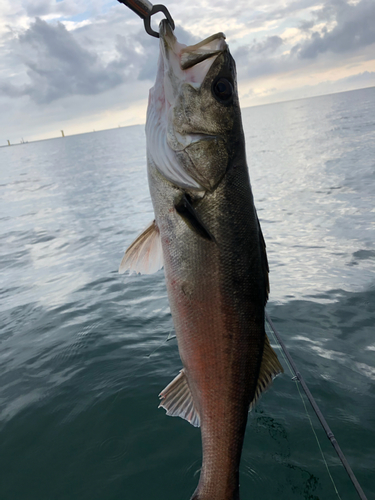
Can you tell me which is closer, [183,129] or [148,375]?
[183,129]

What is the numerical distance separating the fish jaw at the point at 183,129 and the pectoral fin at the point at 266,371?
1.22 meters

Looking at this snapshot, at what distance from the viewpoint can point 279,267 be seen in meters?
10.9

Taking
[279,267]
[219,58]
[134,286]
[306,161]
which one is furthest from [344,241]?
[306,161]

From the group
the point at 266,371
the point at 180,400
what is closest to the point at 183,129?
the point at 266,371

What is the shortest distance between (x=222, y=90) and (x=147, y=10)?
69 cm

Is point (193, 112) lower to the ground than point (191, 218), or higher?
higher

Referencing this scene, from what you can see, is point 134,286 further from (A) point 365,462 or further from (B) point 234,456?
(B) point 234,456

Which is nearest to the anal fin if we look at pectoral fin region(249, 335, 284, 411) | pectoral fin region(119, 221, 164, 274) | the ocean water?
pectoral fin region(249, 335, 284, 411)

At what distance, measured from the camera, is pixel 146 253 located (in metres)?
2.98

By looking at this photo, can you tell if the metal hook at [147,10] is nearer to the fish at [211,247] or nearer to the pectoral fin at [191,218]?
the fish at [211,247]

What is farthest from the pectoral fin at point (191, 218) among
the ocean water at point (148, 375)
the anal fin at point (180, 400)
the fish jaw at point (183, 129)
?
the ocean water at point (148, 375)

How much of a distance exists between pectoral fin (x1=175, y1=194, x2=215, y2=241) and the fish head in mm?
141

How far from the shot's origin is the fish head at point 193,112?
270cm

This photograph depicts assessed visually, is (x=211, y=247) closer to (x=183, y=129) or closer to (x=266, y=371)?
(x=183, y=129)
